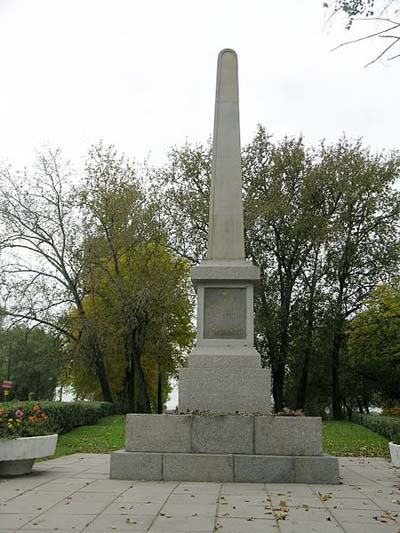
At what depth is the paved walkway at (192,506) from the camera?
554 centimetres

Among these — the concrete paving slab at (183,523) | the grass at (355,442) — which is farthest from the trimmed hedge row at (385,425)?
the concrete paving slab at (183,523)

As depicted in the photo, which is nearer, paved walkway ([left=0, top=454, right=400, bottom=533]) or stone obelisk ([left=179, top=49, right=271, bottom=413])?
paved walkway ([left=0, top=454, right=400, bottom=533])

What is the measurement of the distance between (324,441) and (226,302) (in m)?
8.20

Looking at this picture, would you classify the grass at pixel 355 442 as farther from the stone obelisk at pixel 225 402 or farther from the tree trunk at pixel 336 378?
the tree trunk at pixel 336 378

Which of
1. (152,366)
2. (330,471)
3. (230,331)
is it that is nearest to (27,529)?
(330,471)

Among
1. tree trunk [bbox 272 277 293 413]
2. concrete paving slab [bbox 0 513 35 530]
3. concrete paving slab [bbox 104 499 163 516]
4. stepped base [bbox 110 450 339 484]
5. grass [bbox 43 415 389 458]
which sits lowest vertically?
concrete paving slab [bbox 0 513 35 530]

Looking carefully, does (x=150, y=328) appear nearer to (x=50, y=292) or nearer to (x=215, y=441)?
(x=50, y=292)

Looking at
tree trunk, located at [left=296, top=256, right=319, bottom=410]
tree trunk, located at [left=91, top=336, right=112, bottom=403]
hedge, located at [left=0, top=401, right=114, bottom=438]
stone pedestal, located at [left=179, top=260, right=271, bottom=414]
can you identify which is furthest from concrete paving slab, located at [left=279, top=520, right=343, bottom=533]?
tree trunk, located at [left=91, top=336, right=112, bottom=403]

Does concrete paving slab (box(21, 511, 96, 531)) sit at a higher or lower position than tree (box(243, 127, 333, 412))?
lower

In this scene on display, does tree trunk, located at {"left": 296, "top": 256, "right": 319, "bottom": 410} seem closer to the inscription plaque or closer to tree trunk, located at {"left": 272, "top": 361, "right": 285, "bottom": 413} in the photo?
tree trunk, located at {"left": 272, "top": 361, "right": 285, "bottom": 413}

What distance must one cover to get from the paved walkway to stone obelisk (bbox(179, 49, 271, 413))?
176cm

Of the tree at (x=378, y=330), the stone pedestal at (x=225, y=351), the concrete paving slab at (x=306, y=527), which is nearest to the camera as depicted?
the concrete paving slab at (x=306, y=527)

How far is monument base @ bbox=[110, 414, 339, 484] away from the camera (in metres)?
8.30

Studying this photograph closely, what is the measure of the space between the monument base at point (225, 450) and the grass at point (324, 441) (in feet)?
15.7
